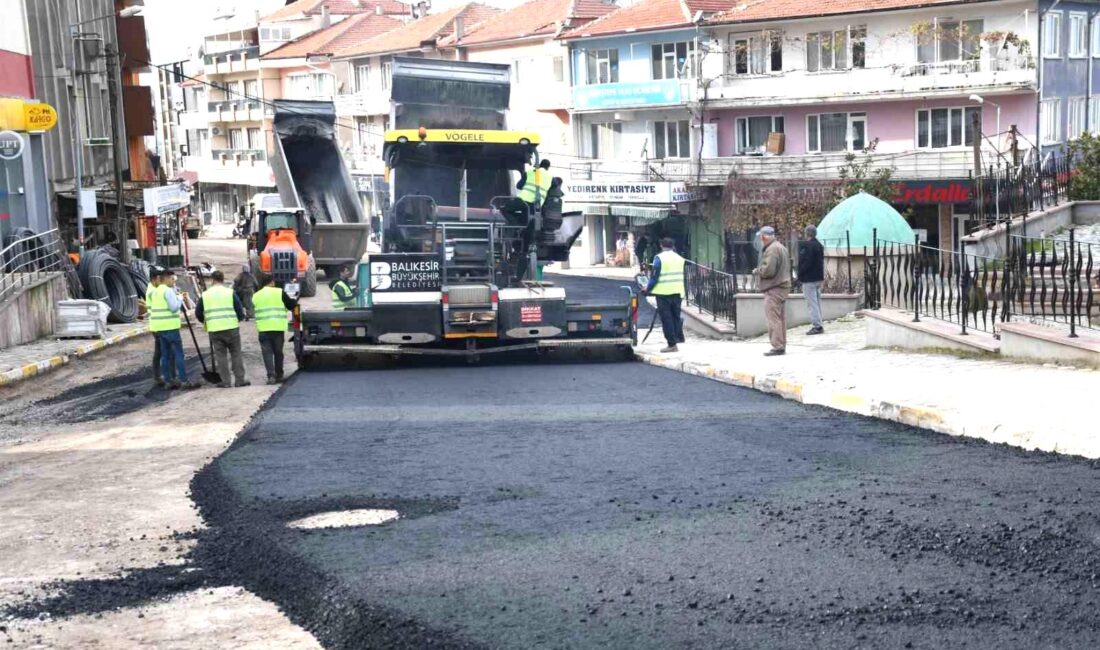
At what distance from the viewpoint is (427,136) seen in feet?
56.0

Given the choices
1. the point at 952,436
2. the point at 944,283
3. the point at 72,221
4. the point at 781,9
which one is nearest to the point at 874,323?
the point at 944,283

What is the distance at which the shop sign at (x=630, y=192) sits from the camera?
142 ft

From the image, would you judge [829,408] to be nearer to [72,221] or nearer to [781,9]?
[72,221]

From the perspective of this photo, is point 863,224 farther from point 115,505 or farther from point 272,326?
point 115,505

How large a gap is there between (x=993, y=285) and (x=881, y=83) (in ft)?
85.7

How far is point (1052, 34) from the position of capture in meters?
36.5

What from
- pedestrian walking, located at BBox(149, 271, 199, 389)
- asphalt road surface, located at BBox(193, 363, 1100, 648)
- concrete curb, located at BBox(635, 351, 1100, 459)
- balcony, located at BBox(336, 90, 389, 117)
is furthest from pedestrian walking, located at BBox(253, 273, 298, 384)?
balcony, located at BBox(336, 90, 389, 117)

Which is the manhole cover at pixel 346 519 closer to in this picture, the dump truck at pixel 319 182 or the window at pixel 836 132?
the dump truck at pixel 319 182

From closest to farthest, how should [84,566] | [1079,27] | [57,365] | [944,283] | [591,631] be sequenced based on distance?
[591,631] < [84,566] < [944,283] < [57,365] < [1079,27]

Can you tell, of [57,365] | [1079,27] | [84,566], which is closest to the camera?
[84,566]

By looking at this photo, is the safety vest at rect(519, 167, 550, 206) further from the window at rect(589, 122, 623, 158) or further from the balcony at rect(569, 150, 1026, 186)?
the window at rect(589, 122, 623, 158)

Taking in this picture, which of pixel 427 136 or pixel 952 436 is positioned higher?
pixel 427 136

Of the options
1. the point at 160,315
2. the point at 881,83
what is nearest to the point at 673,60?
the point at 881,83

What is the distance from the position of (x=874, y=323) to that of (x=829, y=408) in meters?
3.83
